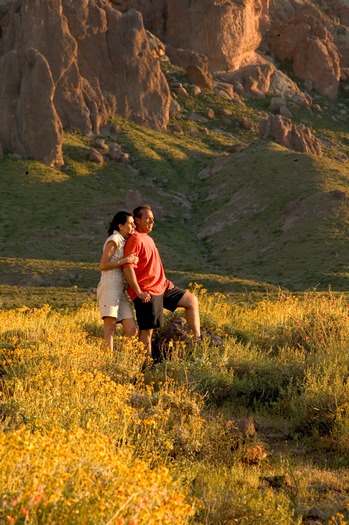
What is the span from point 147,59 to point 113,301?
224ft

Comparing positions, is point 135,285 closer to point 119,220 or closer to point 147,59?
point 119,220

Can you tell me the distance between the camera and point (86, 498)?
4652mm

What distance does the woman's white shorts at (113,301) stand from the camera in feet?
33.6

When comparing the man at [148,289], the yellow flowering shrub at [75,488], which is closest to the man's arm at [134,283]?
the man at [148,289]

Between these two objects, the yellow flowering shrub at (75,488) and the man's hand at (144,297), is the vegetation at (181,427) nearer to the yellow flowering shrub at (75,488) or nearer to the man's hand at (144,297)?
the yellow flowering shrub at (75,488)

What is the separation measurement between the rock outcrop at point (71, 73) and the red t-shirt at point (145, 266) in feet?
170

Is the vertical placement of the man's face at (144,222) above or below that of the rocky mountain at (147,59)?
below

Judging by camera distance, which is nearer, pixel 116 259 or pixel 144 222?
pixel 116 259

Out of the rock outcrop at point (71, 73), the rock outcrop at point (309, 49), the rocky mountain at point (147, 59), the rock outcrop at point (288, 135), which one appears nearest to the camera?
the rock outcrop at point (71, 73)

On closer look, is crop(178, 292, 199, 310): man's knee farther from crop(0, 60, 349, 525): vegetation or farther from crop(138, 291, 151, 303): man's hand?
crop(138, 291, 151, 303): man's hand

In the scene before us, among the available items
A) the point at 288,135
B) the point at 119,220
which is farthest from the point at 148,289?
the point at 288,135

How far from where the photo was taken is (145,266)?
10414 millimetres

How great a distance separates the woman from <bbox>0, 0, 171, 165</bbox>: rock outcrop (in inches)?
2032

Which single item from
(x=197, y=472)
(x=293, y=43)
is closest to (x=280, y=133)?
(x=293, y=43)
